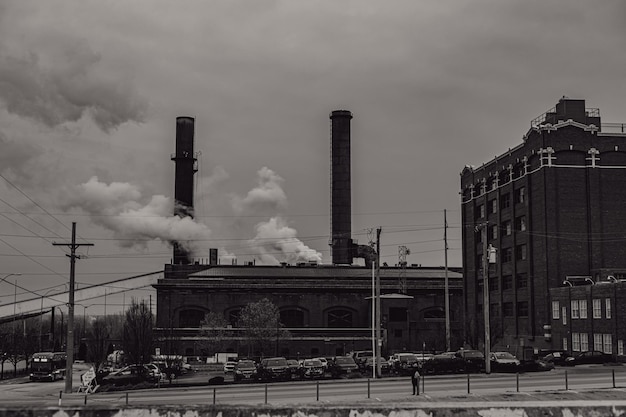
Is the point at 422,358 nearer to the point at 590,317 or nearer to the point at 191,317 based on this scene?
the point at 590,317

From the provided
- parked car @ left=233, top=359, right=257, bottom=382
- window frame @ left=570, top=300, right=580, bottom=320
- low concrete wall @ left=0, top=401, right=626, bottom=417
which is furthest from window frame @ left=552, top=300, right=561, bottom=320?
low concrete wall @ left=0, top=401, right=626, bottom=417

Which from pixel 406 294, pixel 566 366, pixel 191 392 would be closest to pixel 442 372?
pixel 566 366

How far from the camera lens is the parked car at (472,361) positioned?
144 ft

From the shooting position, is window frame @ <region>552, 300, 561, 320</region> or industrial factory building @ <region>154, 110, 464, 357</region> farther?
industrial factory building @ <region>154, 110, 464, 357</region>

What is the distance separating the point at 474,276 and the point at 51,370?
157 feet

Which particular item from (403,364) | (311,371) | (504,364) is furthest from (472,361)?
(311,371)

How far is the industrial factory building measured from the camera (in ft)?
259

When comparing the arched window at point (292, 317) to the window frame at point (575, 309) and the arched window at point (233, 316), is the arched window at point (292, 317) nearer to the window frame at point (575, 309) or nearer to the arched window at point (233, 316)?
the arched window at point (233, 316)

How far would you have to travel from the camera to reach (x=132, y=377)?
43.1 m

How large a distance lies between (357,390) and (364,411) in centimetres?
2378

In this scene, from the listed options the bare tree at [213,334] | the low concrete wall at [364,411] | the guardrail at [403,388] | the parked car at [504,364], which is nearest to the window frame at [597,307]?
the parked car at [504,364]

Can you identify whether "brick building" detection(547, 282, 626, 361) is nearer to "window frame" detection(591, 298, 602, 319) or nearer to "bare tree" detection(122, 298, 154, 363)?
"window frame" detection(591, 298, 602, 319)

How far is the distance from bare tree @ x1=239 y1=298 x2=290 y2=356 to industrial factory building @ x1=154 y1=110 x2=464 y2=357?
0.92 m

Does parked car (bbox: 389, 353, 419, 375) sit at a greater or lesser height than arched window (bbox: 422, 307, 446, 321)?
lesser
